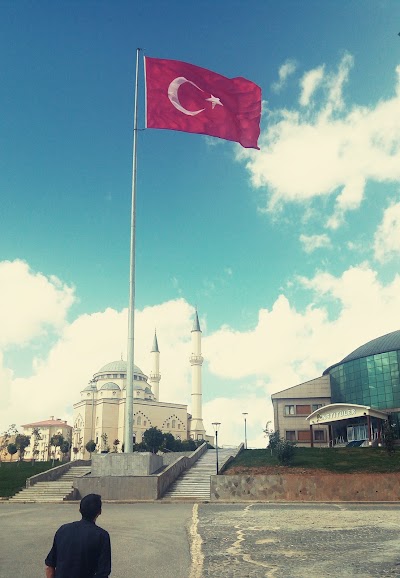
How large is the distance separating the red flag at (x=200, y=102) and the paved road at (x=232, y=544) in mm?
17878

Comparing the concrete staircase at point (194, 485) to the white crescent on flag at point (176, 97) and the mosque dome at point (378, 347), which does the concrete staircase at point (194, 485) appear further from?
the mosque dome at point (378, 347)

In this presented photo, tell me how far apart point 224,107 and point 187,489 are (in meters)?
24.0

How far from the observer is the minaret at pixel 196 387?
94375 mm

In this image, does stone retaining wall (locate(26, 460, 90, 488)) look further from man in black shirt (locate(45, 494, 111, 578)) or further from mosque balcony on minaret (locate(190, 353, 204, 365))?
mosque balcony on minaret (locate(190, 353, 204, 365))

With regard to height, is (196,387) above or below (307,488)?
above

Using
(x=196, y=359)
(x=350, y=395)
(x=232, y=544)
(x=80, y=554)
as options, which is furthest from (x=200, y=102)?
(x=196, y=359)

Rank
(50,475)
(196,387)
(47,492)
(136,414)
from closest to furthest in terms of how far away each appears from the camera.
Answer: (47,492)
(50,475)
(136,414)
(196,387)

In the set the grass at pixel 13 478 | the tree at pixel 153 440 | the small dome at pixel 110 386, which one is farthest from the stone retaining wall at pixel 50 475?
the small dome at pixel 110 386

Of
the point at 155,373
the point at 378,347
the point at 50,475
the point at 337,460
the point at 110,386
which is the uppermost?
the point at 155,373

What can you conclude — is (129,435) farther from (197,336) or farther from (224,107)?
(197,336)

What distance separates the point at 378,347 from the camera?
6744 cm

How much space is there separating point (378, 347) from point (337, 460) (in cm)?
3189

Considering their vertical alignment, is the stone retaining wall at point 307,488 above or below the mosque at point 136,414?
below

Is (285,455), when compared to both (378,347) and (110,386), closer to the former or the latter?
(378,347)
